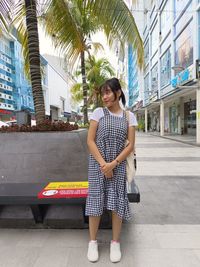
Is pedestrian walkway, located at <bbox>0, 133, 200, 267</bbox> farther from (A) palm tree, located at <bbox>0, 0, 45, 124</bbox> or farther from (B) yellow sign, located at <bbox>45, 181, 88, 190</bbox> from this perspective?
(A) palm tree, located at <bbox>0, 0, 45, 124</bbox>

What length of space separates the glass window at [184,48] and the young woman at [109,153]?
51.8ft

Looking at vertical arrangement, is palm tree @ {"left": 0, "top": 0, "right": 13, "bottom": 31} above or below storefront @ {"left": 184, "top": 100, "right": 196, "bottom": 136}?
above

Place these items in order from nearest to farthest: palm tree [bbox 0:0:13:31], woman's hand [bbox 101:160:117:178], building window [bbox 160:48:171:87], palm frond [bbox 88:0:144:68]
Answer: woman's hand [bbox 101:160:117:178] → palm tree [bbox 0:0:13:31] → palm frond [bbox 88:0:144:68] → building window [bbox 160:48:171:87]

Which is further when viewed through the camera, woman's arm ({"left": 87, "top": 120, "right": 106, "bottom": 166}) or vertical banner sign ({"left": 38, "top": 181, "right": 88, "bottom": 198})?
vertical banner sign ({"left": 38, "top": 181, "right": 88, "bottom": 198})

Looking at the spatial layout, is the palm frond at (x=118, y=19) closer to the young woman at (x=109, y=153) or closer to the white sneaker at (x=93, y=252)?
the young woman at (x=109, y=153)

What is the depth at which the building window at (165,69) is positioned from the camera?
76.6ft

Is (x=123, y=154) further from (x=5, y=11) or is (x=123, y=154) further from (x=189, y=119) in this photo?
(x=189, y=119)

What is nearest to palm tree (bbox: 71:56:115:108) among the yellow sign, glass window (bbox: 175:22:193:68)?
glass window (bbox: 175:22:193:68)

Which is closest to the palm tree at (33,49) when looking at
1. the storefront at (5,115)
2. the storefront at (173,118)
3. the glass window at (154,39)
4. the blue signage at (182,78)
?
the blue signage at (182,78)

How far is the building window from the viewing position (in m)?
23.4

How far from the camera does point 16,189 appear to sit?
3.30 metres

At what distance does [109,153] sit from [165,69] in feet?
79.9

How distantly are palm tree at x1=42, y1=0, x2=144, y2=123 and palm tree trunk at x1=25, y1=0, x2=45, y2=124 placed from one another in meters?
0.79

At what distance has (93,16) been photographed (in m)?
5.80
